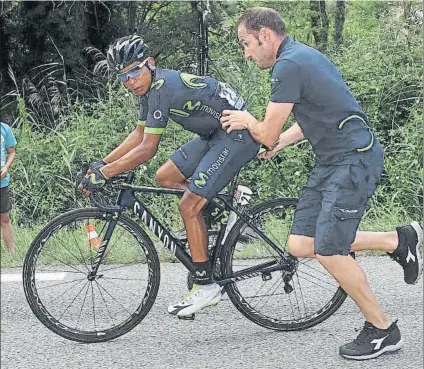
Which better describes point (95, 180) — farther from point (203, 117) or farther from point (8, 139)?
point (8, 139)

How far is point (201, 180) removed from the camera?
4.77 m

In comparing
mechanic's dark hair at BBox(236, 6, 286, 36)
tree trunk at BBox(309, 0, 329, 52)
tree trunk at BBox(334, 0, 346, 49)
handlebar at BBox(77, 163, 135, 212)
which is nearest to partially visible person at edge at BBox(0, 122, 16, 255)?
handlebar at BBox(77, 163, 135, 212)

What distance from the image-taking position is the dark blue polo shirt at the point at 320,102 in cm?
426

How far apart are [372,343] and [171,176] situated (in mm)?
1555

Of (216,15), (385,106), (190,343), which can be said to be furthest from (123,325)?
(216,15)

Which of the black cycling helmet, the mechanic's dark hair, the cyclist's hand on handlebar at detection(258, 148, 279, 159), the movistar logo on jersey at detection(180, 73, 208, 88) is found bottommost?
the cyclist's hand on handlebar at detection(258, 148, 279, 159)

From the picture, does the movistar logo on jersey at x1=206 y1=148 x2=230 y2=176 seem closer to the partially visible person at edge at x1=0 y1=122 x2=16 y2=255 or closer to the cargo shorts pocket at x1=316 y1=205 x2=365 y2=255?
the cargo shorts pocket at x1=316 y1=205 x2=365 y2=255

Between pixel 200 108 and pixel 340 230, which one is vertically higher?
pixel 200 108

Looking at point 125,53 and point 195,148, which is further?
point 195,148

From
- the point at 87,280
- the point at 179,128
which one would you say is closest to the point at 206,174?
the point at 87,280

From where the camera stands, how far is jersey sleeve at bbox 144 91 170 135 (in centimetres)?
466

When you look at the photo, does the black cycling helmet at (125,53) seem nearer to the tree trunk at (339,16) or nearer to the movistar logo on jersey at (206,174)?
the movistar logo on jersey at (206,174)

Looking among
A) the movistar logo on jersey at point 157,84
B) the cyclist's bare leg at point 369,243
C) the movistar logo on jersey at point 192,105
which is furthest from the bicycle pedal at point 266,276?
the movistar logo on jersey at point 157,84

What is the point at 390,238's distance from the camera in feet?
15.9
